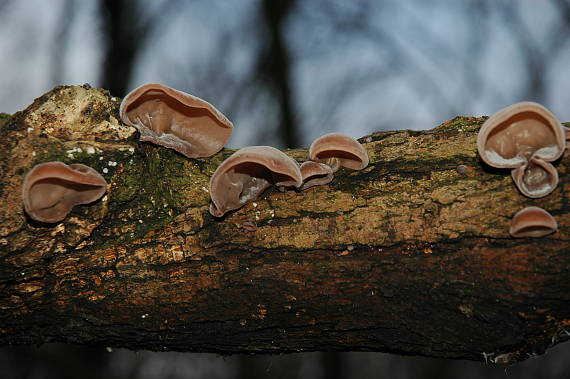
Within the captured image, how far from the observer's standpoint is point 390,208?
7.89 ft

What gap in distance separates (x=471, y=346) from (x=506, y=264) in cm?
52

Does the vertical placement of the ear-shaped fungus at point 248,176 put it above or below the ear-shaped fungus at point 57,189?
above

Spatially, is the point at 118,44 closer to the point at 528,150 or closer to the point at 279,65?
the point at 279,65

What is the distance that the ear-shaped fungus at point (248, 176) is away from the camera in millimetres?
2348

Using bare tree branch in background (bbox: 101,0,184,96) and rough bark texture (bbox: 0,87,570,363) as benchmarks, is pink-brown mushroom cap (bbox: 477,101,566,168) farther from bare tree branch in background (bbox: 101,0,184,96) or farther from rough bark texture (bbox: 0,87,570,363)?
bare tree branch in background (bbox: 101,0,184,96)

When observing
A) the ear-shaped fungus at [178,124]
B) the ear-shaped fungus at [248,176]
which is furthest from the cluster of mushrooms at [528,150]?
the ear-shaped fungus at [178,124]

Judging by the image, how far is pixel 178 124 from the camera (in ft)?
9.64

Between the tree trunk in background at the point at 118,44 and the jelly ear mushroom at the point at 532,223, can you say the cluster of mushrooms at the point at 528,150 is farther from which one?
the tree trunk in background at the point at 118,44

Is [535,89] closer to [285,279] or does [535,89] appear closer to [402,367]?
[402,367]

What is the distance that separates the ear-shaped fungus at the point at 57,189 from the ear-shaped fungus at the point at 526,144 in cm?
218

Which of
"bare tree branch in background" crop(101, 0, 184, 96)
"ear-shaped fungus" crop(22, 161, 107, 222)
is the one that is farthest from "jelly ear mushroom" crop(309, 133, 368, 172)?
"bare tree branch in background" crop(101, 0, 184, 96)

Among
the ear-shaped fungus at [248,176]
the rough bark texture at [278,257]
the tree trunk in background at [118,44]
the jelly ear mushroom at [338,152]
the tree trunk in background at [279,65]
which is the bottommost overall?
the rough bark texture at [278,257]

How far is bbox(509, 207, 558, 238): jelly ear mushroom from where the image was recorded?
201 cm

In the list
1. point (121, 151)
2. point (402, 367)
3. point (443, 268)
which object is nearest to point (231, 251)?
point (121, 151)
